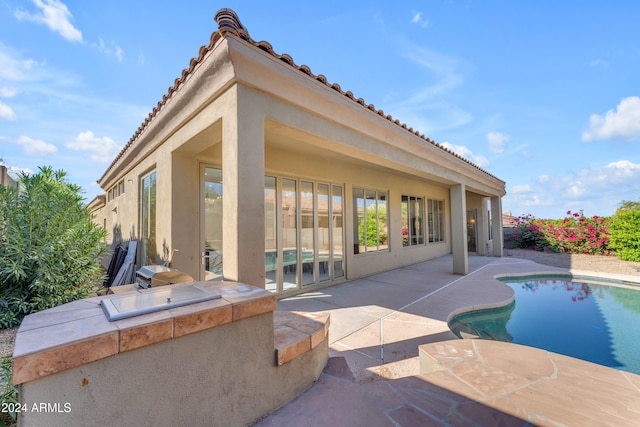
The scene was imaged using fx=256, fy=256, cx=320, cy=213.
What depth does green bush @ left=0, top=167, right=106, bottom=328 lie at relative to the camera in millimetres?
3115

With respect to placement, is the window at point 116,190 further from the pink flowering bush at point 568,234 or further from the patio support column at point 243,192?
the pink flowering bush at point 568,234

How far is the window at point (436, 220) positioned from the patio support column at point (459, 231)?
358 cm

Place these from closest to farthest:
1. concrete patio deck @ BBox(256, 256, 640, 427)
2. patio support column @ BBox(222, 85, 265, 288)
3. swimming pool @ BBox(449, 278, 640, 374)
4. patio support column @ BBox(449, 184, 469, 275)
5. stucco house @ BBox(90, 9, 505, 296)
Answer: concrete patio deck @ BBox(256, 256, 640, 427), patio support column @ BBox(222, 85, 265, 288), stucco house @ BBox(90, 9, 505, 296), swimming pool @ BBox(449, 278, 640, 374), patio support column @ BBox(449, 184, 469, 275)

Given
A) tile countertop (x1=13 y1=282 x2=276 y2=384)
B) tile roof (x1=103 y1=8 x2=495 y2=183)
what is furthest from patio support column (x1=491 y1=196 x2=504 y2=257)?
tile countertop (x1=13 y1=282 x2=276 y2=384)

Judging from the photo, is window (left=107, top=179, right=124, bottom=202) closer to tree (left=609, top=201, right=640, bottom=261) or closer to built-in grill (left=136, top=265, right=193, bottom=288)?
built-in grill (left=136, top=265, right=193, bottom=288)

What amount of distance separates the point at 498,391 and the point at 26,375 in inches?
142

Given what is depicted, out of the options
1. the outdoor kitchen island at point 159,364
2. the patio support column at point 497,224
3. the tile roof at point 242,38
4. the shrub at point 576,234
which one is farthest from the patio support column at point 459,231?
the shrub at point 576,234

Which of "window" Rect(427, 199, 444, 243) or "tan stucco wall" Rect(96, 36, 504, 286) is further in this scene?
"window" Rect(427, 199, 444, 243)

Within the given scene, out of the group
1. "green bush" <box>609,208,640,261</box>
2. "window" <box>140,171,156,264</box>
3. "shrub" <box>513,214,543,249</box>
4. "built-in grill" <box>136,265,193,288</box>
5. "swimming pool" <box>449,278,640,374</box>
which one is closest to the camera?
"built-in grill" <box>136,265,193,288</box>

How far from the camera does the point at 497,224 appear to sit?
46.5 ft

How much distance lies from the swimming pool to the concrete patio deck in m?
1.47

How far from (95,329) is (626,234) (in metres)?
19.8

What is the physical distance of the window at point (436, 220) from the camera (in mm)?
13555

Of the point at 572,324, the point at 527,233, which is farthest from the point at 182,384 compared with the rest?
the point at 527,233
